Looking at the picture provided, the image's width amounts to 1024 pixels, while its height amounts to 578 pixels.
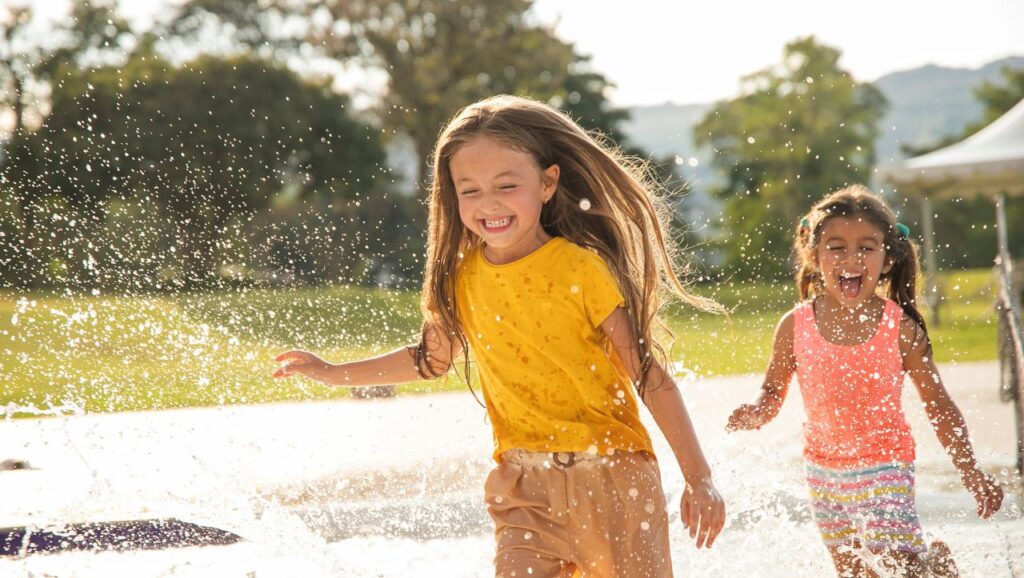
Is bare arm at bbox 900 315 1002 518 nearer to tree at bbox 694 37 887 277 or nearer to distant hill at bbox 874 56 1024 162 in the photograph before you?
tree at bbox 694 37 887 277

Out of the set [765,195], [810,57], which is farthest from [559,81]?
[810,57]

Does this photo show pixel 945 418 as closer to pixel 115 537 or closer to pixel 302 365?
pixel 302 365

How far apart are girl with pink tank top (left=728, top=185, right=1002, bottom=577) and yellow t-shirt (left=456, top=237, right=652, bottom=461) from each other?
768 millimetres

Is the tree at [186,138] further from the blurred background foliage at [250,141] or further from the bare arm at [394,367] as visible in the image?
the bare arm at [394,367]

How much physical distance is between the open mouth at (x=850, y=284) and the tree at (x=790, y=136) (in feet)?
93.1

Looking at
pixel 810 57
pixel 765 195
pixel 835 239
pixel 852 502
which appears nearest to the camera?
pixel 852 502

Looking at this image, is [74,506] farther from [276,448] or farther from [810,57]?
[810,57]

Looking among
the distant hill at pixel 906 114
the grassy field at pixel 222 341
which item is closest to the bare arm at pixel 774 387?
the distant hill at pixel 906 114

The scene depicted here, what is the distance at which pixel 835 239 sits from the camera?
3.34 meters

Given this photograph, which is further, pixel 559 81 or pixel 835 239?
pixel 559 81

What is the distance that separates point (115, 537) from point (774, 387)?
268cm

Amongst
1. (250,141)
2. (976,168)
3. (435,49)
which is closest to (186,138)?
(250,141)

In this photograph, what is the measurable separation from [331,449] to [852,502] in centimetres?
413

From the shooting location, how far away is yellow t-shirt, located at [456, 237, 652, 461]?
99.1 inches
